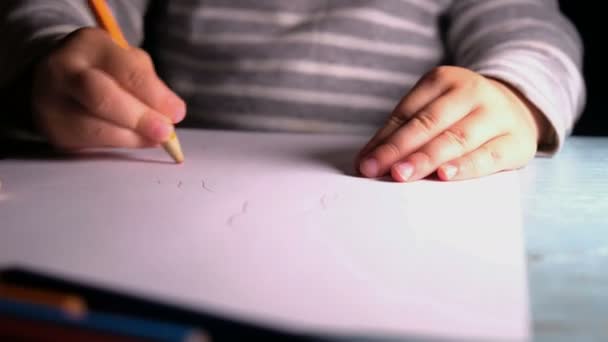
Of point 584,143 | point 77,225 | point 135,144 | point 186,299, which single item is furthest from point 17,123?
point 584,143

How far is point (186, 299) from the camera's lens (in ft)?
0.73

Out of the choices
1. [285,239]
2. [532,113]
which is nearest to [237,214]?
[285,239]

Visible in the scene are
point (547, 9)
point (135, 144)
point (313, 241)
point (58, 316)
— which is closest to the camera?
point (58, 316)

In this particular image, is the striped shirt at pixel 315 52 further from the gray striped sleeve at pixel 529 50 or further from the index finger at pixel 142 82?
the index finger at pixel 142 82

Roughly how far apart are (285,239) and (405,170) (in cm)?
11

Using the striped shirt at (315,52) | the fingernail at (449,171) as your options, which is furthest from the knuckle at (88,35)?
the fingernail at (449,171)

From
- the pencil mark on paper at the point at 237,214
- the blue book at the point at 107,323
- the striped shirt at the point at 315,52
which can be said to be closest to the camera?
the blue book at the point at 107,323

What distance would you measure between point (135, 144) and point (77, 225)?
0.44 feet

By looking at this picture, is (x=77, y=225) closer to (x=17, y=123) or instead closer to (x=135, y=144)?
(x=135, y=144)

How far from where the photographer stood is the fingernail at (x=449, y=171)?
37 centimetres

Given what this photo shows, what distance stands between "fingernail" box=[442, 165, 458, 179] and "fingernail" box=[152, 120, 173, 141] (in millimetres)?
170

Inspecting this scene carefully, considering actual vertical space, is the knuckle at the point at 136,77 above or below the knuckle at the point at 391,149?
above

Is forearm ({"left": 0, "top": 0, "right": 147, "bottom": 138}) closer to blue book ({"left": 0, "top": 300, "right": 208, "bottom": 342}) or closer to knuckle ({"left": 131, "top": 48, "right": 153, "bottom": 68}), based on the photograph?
knuckle ({"left": 131, "top": 48, "right": 153, "bottom": 68})

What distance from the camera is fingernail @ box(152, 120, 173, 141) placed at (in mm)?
401
